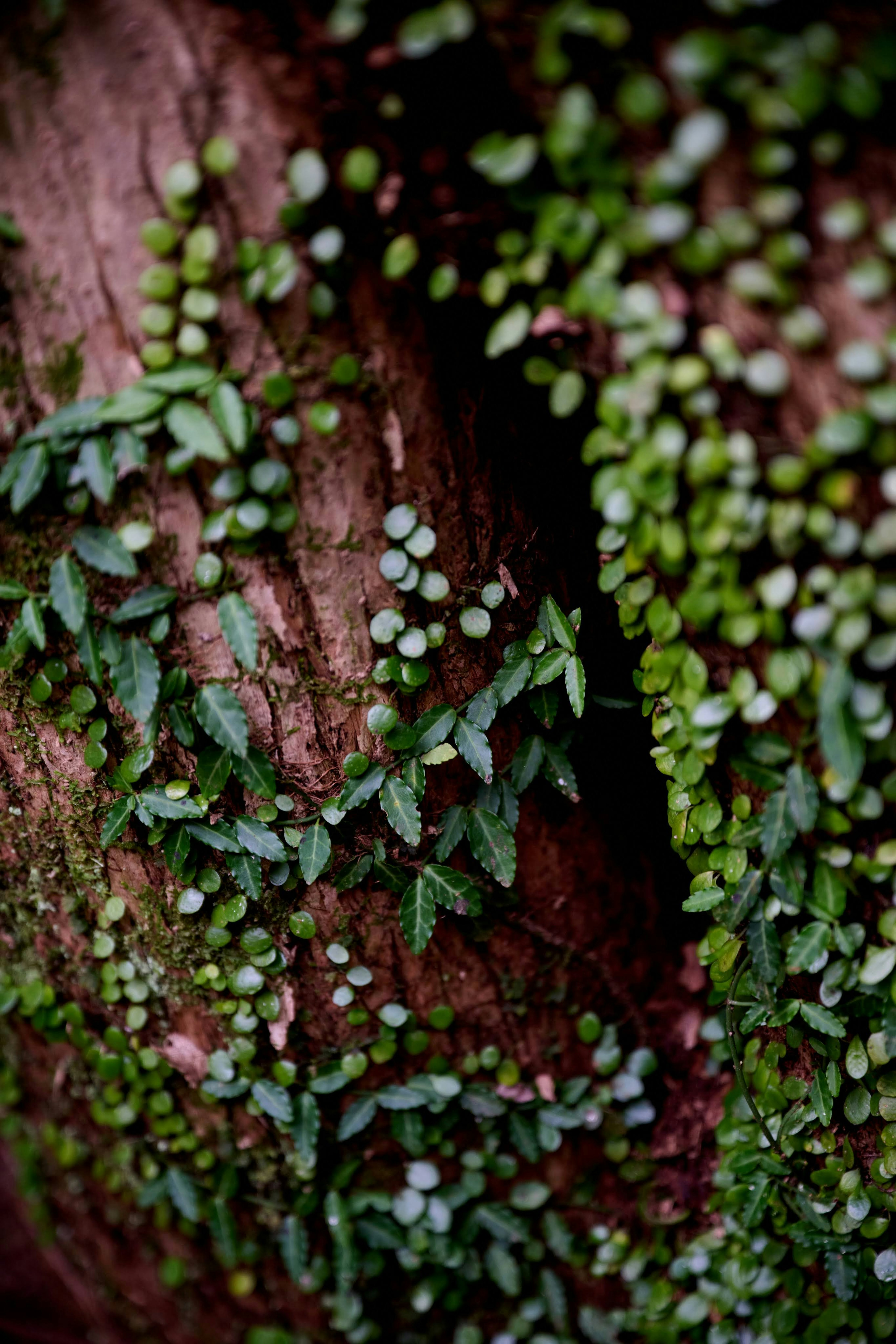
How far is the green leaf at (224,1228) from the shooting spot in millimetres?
2002

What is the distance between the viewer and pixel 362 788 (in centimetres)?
148

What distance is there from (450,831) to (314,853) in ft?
0.85

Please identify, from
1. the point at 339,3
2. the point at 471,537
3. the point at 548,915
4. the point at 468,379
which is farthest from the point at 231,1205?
the point at 339,3

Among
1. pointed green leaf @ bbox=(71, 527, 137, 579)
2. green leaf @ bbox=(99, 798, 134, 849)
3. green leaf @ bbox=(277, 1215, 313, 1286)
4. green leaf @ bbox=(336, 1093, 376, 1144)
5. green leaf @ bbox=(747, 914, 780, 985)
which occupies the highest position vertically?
pointed green leaf @ bbox=(71, 527, 137, 579)

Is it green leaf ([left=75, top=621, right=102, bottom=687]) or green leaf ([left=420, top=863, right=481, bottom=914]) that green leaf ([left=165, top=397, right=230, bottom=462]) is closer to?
green leaf ([left=75, top=621, right=102, bottom=687])

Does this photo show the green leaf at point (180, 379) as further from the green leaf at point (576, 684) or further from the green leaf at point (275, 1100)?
the green leaf at point (275, 1100)

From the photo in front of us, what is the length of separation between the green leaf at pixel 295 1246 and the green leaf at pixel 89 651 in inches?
56.6

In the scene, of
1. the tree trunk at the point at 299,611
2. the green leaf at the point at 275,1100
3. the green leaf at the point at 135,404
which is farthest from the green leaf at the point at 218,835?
the green leaf at the point at 135,404

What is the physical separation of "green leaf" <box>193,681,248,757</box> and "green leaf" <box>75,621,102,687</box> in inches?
6.6

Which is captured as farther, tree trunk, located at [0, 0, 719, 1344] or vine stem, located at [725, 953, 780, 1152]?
vine stem, located at [725, 953, 780, 1152]

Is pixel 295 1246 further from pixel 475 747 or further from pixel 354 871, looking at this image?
pixel 475 747

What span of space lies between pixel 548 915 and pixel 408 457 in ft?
3.29

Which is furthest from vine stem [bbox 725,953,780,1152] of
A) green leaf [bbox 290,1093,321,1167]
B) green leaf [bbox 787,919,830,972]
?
green leaf [bbox 290,1093,321,1167]

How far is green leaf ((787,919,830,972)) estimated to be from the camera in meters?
1.35
